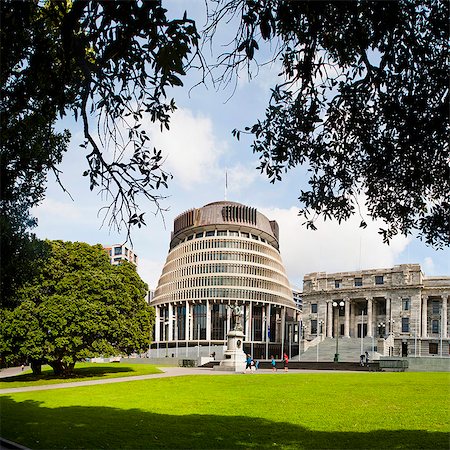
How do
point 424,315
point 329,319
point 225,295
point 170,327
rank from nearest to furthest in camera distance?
point 424,315 → point 329,319 → point 225,295 → point 170,327

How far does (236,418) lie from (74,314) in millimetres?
28557

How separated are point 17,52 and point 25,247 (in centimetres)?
1007

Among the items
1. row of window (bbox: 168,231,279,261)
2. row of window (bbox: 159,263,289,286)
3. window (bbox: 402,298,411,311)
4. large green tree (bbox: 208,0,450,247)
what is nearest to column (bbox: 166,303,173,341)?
row of window (bbox: 159,263,289,286)

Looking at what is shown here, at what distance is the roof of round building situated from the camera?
123125 mm

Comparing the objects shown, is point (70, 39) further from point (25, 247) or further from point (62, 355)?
point (62, 355)

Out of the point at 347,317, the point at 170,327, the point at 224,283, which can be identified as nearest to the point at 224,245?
the point at 224,283

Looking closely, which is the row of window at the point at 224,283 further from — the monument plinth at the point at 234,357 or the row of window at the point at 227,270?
the monument plinth at the point at 234,357

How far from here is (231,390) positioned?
1192 inches

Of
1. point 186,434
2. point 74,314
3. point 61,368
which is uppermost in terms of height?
point 74,314

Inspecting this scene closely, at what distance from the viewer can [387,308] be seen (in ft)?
329

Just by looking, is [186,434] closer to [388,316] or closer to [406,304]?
[406,304]

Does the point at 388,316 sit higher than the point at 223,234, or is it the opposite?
the point at 223,234

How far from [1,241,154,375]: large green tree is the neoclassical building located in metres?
49.6

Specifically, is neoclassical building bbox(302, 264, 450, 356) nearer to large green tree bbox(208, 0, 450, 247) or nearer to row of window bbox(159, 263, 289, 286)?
row of window bbox(159, 263, 289, 286)
